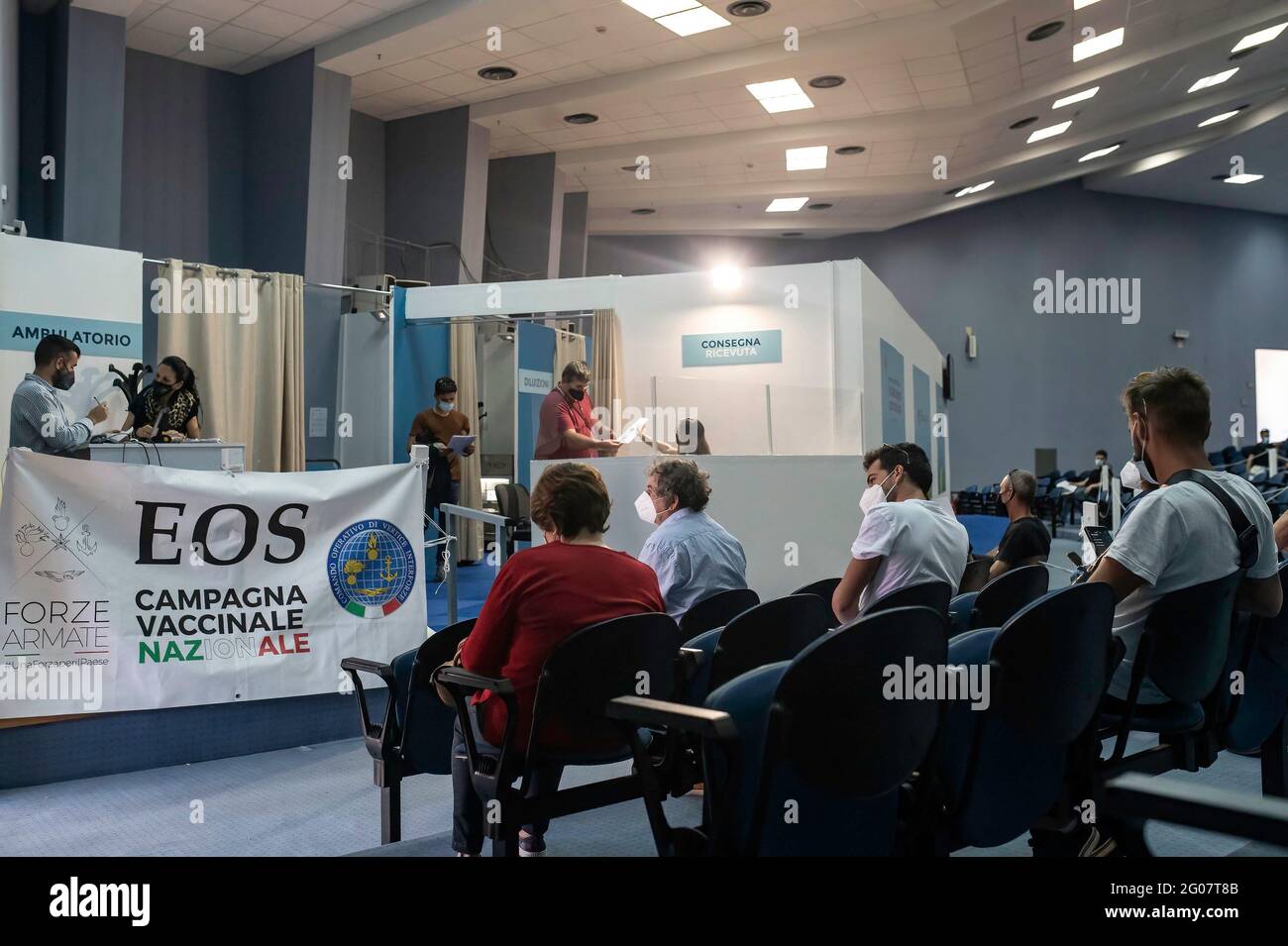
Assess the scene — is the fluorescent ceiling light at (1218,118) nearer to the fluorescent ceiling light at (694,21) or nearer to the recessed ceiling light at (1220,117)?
the recessed ceiling light at (1220,117)

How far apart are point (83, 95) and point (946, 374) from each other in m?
13.8

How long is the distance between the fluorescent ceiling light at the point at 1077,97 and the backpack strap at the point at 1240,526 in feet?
34.8

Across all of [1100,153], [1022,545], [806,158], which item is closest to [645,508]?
[1022,545]

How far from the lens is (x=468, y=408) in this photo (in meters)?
9.68

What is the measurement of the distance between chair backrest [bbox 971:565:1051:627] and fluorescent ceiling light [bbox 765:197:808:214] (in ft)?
42.0

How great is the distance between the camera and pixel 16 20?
792 centimetres

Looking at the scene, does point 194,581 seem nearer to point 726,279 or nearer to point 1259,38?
point 726,279

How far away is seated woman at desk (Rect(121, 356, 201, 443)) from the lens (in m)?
5.60

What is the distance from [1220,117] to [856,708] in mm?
14957

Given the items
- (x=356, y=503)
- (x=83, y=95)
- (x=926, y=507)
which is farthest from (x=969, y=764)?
(x=83, y=95)

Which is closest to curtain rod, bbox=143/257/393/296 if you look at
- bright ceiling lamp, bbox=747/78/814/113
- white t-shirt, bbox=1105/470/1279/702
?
bright ceiling lamp, bbox=747/78/814/113

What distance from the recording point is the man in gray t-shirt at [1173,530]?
7.31ft

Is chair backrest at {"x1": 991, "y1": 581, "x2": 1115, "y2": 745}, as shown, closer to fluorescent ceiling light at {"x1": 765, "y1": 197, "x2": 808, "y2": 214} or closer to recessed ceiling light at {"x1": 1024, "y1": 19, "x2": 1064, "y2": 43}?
recessed ceiling light at {"x1": 1024, "y1": 19, "x2": 1064, "y2": 43}
